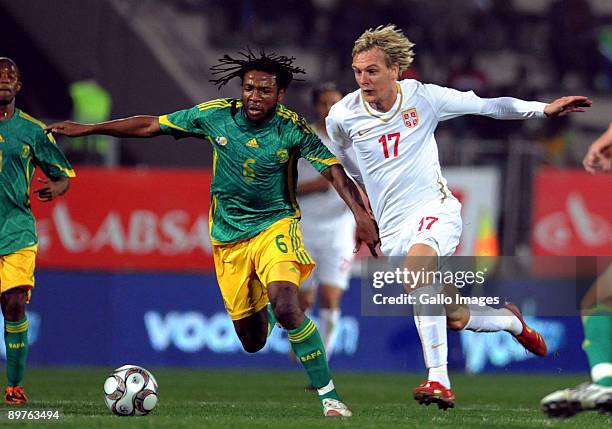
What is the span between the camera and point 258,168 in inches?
347

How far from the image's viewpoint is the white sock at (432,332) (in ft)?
27.5

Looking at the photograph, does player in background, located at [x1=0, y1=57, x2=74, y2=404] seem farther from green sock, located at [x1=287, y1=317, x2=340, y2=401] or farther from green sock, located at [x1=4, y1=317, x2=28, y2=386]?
green sock, located at [x1=287, y1=317, x2=340, y2=401]

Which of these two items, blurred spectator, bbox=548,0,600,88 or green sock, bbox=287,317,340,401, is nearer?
green sock, bbox=287,317,340,401

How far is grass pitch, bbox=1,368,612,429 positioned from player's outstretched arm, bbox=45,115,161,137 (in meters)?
1.81

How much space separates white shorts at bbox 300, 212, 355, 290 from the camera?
1323cm

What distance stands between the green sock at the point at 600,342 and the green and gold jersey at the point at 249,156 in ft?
8.28

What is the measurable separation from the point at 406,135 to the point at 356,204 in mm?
809

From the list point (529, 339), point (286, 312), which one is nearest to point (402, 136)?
point (286, 312)

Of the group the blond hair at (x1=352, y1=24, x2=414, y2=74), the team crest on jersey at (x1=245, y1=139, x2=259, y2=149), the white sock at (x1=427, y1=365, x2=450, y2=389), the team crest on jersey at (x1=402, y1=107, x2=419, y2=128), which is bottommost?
the white sock at (x1=427, y1=365, x2=450, y2=389)

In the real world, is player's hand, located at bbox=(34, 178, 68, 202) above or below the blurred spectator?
below

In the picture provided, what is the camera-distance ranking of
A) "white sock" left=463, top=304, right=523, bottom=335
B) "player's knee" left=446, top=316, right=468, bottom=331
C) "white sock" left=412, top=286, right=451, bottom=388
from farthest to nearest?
"white sock" left=463, top=304, right=523, bottom=335, "player's knee" left=446, top=316, right=468, bottom=331, "white sock" left=412, top=286, right=451, bottom=388

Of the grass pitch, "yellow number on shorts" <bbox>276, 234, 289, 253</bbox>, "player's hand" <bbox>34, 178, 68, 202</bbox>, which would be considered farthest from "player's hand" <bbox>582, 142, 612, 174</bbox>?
"player's hand" <bbox>34, 178, 68, 202</bbox>

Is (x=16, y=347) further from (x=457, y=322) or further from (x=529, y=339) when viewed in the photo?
→ (x=529, y=339)

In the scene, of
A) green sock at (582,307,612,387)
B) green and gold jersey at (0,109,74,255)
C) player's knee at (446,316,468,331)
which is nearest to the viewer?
green sock at (582,307,612,387)
